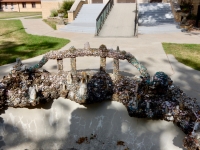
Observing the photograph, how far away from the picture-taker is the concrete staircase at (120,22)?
49.0 feet

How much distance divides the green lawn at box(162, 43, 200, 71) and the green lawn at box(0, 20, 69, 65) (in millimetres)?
5394

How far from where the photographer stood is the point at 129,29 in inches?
619

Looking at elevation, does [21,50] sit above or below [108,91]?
below

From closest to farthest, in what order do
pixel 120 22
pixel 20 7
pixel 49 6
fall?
pixel 120 22
pixel 49 6
pixel 20 7

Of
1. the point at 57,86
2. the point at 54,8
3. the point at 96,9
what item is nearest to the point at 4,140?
the point at 57,86

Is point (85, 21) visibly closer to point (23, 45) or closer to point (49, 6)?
point (49, 6)

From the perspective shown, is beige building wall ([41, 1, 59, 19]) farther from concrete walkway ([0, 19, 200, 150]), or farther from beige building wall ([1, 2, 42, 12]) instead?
beige building wall ([1, 2, 42, 12])

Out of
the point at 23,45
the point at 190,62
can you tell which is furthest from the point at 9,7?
the point at 190,62

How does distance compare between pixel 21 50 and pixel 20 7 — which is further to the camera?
pixel 20 7

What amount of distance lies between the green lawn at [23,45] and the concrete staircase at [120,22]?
3.58 metres

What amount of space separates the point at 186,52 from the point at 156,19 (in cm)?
796

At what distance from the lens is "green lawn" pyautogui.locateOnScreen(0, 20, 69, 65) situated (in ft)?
33.0

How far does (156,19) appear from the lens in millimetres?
17641

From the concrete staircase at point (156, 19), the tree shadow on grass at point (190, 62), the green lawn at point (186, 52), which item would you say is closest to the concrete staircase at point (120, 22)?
the concrete staircase at point (156, 19)
